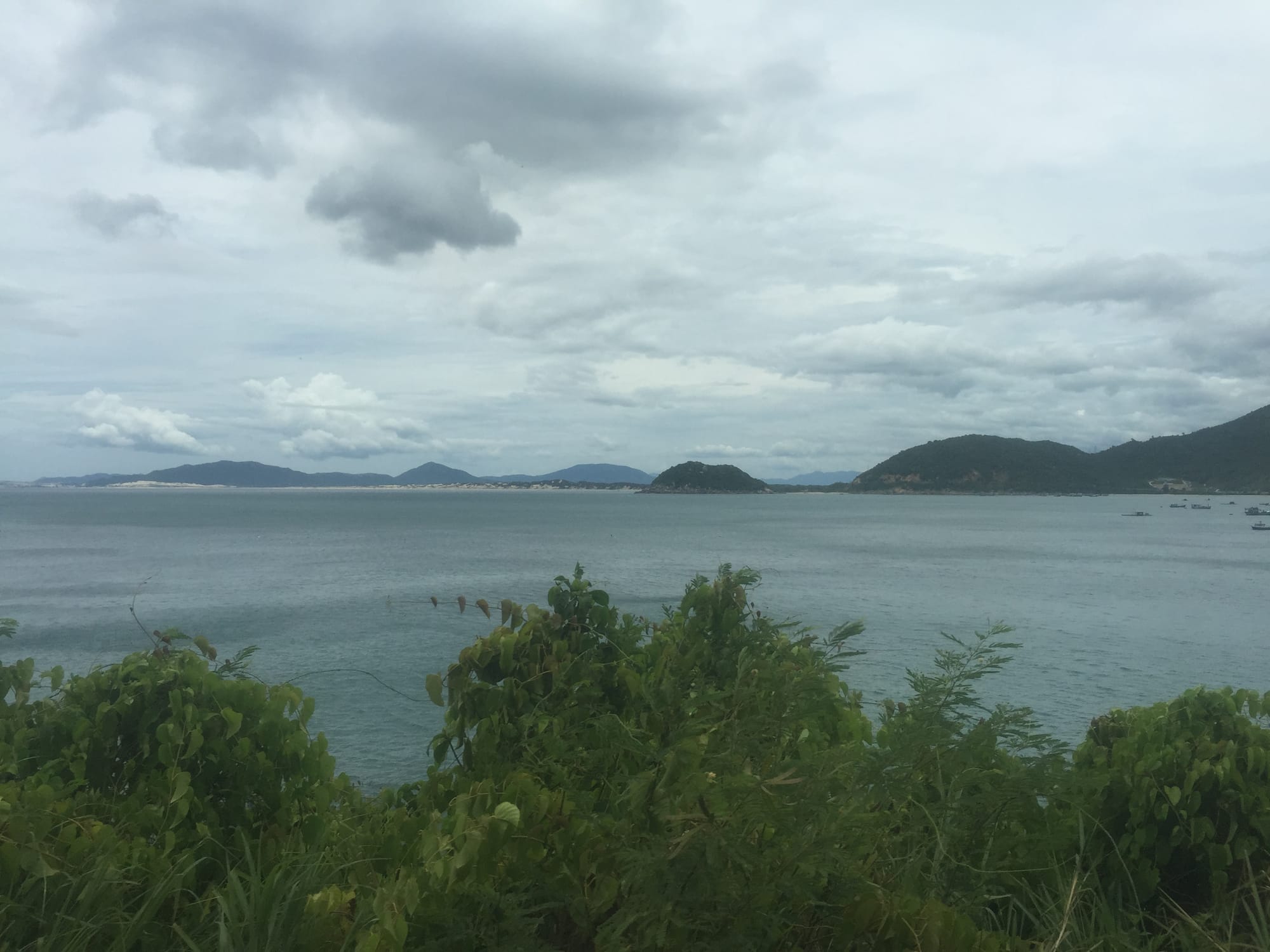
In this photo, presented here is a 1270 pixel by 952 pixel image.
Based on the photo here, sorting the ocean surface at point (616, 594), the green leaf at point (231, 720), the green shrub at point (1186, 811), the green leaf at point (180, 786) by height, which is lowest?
the ocean surface at point (616, 594)

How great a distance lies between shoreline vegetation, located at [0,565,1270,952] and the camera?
9.02 ft

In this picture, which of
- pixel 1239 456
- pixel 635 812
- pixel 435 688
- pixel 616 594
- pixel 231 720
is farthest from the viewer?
pixel 1239 456

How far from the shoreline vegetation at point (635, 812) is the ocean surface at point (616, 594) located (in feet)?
2.96

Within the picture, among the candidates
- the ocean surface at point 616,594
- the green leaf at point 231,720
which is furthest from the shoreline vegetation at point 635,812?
the ocean surface at point 616,594

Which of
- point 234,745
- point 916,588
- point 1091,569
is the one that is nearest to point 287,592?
point 916,588

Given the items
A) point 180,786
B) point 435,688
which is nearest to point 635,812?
point 435,688

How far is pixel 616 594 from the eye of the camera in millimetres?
50000

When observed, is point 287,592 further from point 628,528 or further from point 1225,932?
point 628,528

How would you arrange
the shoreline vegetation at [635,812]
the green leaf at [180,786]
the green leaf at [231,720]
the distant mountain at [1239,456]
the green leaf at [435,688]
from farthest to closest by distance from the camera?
the distant mountain at [1239,456] < the green leaf at [435,688] < the green leaf at [231,720] < the green leaf at [180,786] < the shoreline vegetation at [635,812]

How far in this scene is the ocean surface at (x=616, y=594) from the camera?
28750 millimetres

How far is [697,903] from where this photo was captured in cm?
251

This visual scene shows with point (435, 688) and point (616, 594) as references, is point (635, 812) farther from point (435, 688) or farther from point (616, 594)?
point (616, 594)

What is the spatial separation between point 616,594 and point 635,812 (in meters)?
47.6

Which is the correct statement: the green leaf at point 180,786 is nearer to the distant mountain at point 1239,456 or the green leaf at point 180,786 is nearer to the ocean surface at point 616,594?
the ocean surface at point 616,594
